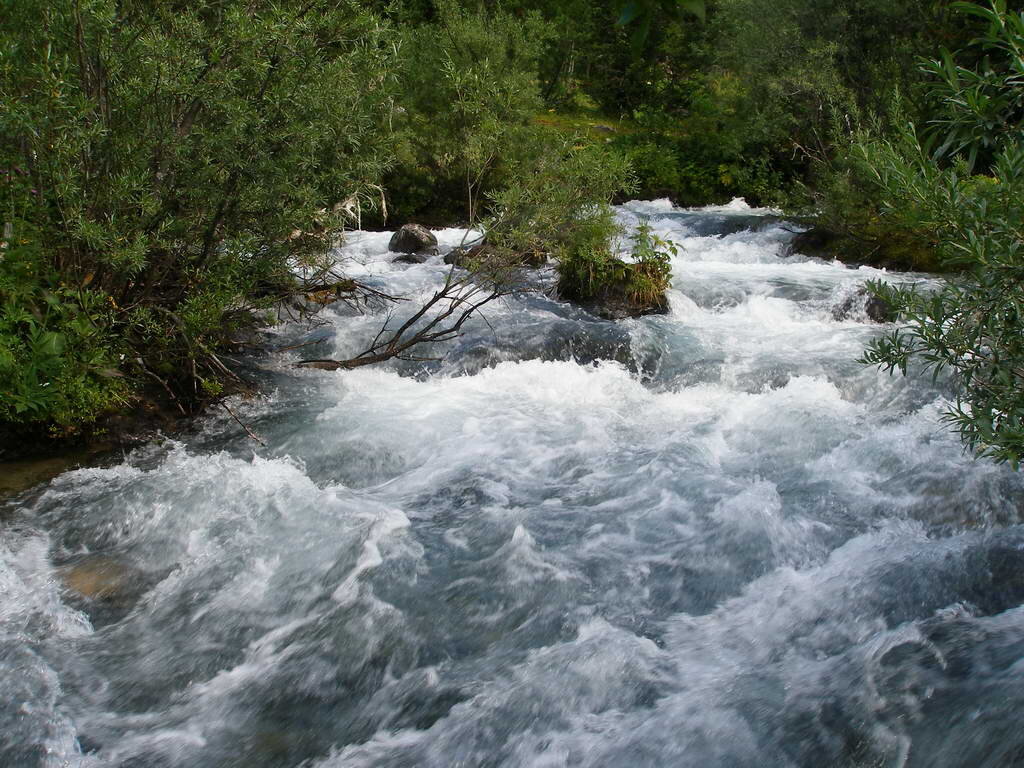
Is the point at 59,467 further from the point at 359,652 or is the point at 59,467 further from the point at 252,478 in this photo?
the point at 359,652

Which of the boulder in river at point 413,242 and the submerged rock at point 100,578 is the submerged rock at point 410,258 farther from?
the submerged rock at point 100,578

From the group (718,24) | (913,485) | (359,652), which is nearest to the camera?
(359,652)

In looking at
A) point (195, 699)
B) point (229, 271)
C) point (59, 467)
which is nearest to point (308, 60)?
point (229, 271)

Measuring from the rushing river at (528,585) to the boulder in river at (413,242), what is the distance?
22.7 feet

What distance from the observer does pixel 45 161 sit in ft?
20.8

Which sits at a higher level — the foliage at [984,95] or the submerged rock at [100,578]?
the foliage at [984,95]

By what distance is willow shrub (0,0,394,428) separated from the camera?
637 centimetres

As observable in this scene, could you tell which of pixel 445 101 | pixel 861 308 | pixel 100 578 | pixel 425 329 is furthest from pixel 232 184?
pixel 445 101

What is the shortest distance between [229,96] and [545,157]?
12.5 ft

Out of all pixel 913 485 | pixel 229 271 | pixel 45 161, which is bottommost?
pixel 913 485

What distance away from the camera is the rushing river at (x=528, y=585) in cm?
432

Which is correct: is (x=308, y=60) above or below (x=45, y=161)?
above

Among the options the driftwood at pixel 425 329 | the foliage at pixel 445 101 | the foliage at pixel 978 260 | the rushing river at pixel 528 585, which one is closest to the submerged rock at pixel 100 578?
the rushing river at pixel 528 585

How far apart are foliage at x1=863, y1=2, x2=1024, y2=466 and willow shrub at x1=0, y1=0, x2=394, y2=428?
479cm
